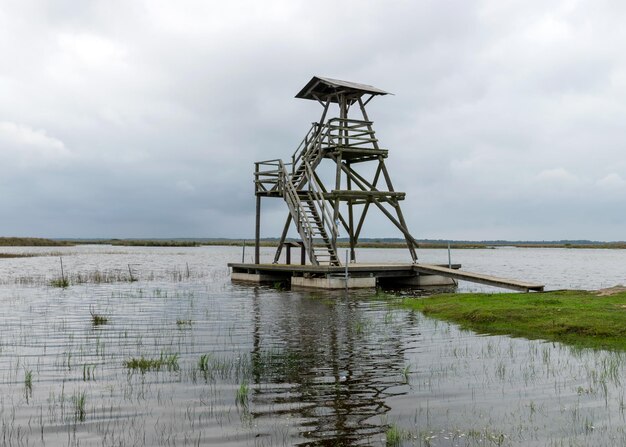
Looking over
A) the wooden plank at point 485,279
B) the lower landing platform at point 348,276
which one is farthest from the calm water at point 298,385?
the lower landing platform at point 348,276

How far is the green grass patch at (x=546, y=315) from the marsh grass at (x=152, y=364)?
768 centimetres

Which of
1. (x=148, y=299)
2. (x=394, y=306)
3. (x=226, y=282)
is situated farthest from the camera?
(x=226, y=282)

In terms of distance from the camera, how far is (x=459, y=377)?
977cm

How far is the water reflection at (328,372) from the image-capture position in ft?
24.0

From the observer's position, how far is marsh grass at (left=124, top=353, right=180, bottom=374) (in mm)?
10352

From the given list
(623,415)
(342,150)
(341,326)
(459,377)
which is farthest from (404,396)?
(342,150)

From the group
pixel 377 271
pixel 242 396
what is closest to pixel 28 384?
pixel 242 396

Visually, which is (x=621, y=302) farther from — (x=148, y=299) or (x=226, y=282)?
(x=226, y=282)

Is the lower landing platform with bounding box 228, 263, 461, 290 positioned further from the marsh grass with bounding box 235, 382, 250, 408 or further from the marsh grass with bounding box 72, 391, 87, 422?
the marsh grass with bounding box 72, 391, 87, 422

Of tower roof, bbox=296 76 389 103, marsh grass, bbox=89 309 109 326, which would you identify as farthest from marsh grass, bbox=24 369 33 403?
tower roof, bbox=296 76 389 103

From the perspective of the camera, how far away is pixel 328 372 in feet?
32.7

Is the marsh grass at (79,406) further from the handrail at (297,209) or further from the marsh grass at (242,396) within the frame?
the handrail at (297,209)

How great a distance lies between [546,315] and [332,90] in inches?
673

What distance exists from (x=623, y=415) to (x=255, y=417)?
475 cm
